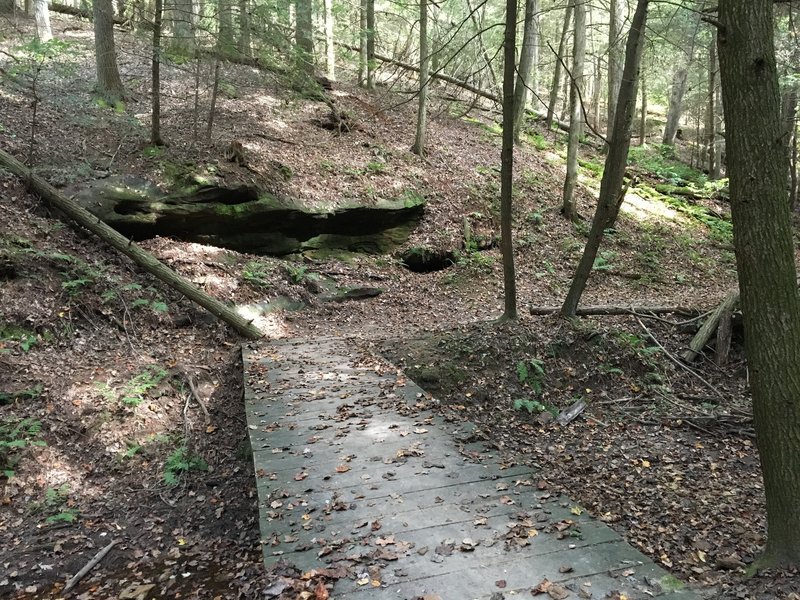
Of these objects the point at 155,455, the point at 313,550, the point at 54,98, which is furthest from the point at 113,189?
the point at 313,550

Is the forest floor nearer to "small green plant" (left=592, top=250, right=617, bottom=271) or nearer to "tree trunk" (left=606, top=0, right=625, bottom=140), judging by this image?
"small green plant" (left=592, top=250, right=617, bottom=271)

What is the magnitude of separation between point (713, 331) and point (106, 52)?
1387 cm

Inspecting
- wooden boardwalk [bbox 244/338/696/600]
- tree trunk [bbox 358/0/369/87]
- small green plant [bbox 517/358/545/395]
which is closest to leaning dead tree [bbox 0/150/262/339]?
wooden boardwalk [bbox 244/338/696/600]

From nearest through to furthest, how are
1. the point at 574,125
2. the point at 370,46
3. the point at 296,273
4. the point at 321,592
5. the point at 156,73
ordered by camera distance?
1. the point at 321,592
2. the point at 156,73
3. the point at 296,273
4. the point at 574,125
5. the point at 370,46

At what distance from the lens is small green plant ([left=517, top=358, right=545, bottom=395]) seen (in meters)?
7.55

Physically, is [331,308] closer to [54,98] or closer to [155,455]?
[155,455]

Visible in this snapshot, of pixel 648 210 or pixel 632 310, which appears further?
pixel 648 210

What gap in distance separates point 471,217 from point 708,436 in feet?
31.9

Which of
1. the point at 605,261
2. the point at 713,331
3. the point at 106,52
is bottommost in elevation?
the point at 713,331

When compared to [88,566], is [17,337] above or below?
above

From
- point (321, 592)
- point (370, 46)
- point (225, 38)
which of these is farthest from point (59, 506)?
point (370, 46)

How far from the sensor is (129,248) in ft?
31.5

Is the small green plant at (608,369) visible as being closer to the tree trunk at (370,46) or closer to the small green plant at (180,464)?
the small green plant at (180,464)

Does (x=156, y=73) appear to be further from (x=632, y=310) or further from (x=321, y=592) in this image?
(x=321, y=592)
